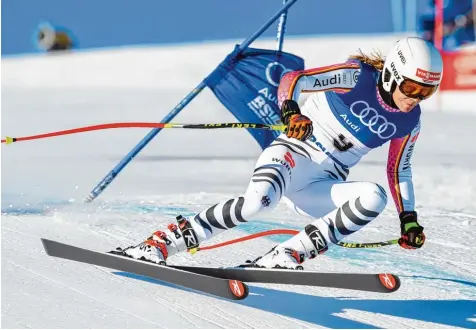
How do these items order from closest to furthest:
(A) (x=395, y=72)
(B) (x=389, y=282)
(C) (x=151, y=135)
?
1. (B) (x=389, y=282)
2. (A) (x=395, y=72)
3. (C) (x=151, y=135)

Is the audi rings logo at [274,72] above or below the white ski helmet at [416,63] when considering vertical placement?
above

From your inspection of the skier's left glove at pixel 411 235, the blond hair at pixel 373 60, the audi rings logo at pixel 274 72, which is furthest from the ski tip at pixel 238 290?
the audi rings logo at pixel 274 72

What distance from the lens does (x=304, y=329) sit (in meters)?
3.67

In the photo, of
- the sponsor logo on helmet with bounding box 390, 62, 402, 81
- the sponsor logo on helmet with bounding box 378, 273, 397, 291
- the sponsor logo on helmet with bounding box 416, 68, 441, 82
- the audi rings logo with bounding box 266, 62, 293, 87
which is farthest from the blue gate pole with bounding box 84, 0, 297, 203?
the sponsor logo on helmet with bounding box 378, 273, 397, 291

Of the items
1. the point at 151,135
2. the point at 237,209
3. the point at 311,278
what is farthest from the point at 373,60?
the point at 151,135

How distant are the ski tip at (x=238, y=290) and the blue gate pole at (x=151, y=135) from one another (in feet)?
9.49

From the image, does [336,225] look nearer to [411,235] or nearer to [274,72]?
[411,235]

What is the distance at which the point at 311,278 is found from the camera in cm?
369

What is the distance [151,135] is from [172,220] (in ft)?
3.09

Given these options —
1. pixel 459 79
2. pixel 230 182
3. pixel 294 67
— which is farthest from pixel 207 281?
pixel 459 79

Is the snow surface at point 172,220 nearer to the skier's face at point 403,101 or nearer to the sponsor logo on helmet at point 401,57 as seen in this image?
the skier's face at point 403,101

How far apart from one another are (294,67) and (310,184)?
2616 millimetres

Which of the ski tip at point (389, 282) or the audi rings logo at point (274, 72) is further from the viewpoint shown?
the audi rings logo at point (274, 72)

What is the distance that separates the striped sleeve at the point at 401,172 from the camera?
419 cm
